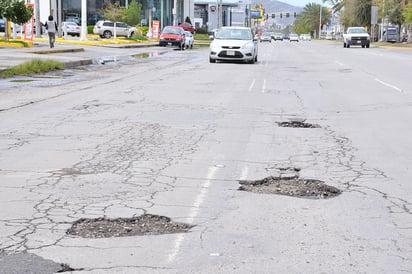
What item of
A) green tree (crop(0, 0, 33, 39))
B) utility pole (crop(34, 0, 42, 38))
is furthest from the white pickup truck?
green tree (crop(0, 0, 33, 39))

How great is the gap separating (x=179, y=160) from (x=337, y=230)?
295 centimetres

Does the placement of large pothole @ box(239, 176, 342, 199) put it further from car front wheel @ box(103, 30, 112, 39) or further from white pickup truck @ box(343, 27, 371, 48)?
white pickup truck @ box(343, 27, 371, 48)

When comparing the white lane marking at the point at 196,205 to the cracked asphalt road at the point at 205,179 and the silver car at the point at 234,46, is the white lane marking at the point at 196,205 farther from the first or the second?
the silver car at the point at 234,46

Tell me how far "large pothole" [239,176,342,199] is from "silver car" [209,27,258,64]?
20701 mm

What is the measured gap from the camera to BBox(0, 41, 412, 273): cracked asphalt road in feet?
14.9

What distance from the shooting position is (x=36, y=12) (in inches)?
1604

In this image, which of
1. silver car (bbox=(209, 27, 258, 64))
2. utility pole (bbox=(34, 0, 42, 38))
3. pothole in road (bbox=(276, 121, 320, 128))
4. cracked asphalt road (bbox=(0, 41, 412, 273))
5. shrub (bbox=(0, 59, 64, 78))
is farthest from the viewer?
utility pole (bbox=(34, 0, 42, 38))

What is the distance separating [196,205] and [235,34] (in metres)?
22.9

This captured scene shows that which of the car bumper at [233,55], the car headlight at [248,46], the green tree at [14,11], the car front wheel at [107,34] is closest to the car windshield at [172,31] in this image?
the car front wheel at [107,34]

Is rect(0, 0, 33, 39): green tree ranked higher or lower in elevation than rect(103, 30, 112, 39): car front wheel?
higher

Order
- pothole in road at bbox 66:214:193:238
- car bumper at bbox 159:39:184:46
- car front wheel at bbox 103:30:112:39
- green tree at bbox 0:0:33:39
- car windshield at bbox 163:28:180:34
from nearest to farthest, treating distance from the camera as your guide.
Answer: pothole in road at bbox 66:214:193:238
green tree at bbox 0:0:33:39
car bumper at bbox 159:39:184:46
car windshield at bbox 163:28:180:34
car front wheel at bbox 103:30:112:39

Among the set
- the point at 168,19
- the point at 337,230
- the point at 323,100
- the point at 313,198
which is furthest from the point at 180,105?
the point at 168,19

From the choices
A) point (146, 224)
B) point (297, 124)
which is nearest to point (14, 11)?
point (297, 124)

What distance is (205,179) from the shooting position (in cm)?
677
